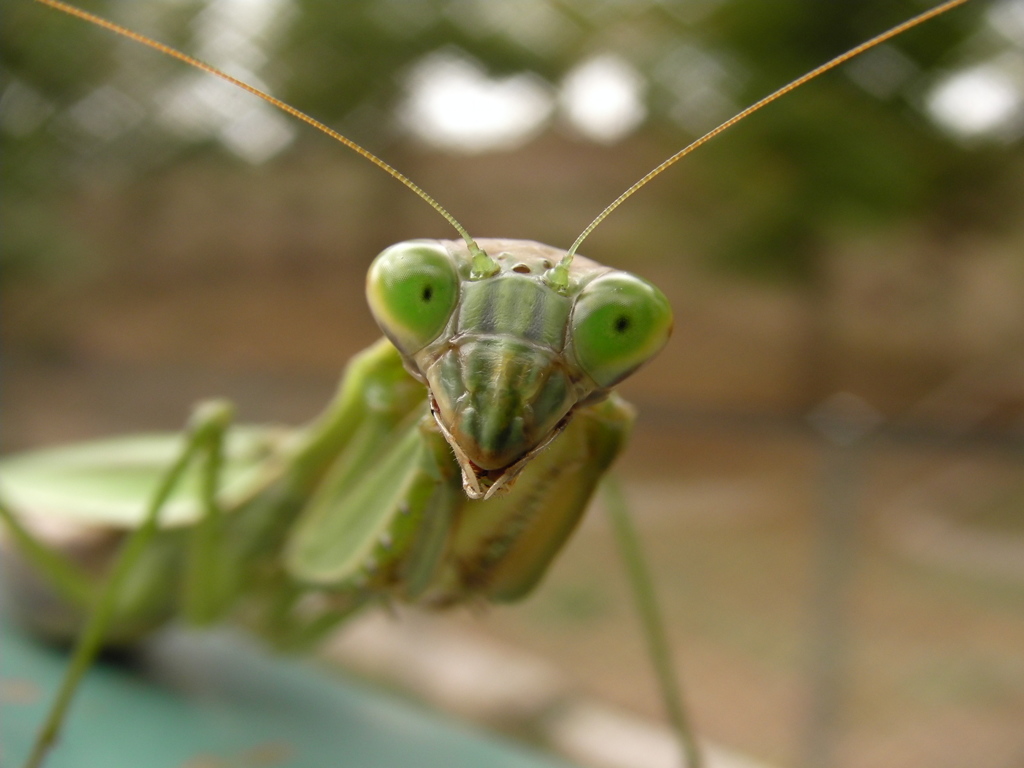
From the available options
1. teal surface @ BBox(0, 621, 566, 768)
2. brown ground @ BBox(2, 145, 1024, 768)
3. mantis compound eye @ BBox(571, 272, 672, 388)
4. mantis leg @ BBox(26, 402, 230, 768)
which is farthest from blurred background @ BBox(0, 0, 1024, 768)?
mantis compound eye @ BBox(571, 272, 672, 388)

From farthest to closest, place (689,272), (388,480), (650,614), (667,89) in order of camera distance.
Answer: (689,272) < (667,89) < (650,614) < (388,480)

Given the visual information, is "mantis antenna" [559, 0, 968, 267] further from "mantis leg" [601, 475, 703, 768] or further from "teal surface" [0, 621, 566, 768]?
"teal surface" [0, 621, 566, 768]

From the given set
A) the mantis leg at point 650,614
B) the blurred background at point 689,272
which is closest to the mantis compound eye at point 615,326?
the mantis leg at point 650,614

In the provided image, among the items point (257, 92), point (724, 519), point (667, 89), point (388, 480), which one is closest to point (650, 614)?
point (388, 480)

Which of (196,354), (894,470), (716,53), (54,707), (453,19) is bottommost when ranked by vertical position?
(54,707)

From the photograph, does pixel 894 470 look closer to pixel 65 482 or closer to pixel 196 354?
pixel 65 482

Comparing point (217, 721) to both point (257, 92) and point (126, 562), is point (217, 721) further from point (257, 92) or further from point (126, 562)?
point (257, 92)

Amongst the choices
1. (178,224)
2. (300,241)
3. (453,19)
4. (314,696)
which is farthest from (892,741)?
(453,19)
